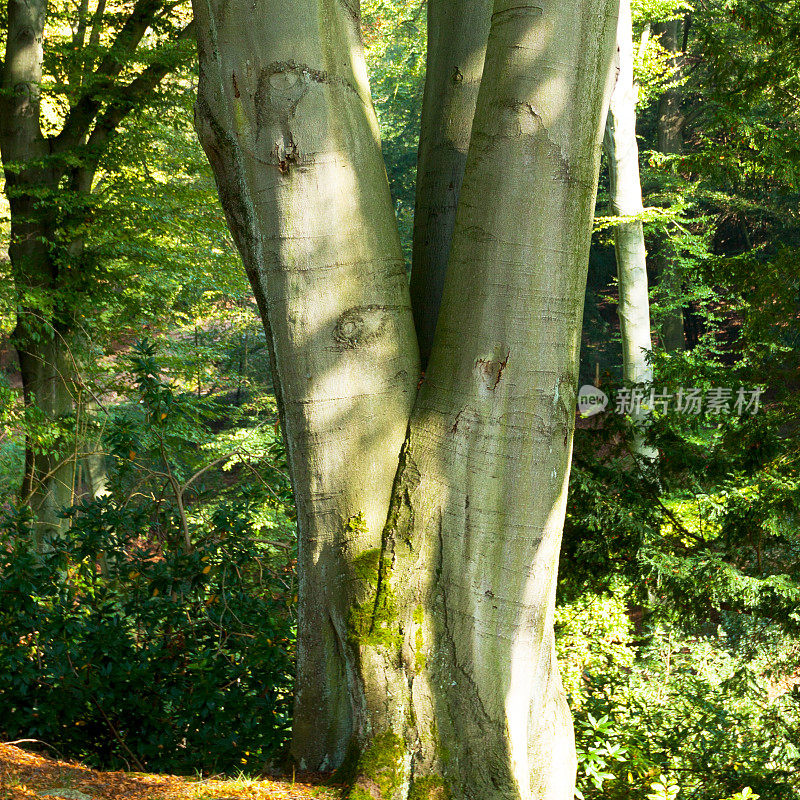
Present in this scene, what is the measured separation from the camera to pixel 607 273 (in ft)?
67.3

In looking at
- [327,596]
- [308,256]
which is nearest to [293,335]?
[308,256]

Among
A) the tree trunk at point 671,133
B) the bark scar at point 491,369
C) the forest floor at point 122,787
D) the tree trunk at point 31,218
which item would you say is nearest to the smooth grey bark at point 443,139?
the bark scar at point 491,369

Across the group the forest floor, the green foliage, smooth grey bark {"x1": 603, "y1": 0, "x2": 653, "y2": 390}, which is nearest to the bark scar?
the forest floor

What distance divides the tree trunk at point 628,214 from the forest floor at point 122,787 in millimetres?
7894

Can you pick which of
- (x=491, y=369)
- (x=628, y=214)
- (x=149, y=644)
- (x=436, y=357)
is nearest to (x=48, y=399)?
(x=149, y=644)

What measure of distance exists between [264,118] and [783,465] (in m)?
3.74

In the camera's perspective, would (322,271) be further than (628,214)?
No

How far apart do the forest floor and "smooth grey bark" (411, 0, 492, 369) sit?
57.6 inches

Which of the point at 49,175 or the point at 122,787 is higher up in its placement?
the point at 49,175

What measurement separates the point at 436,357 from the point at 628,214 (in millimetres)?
7986

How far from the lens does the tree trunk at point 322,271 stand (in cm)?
215

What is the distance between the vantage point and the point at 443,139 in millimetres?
2660

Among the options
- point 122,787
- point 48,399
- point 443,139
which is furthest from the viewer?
point 48,399

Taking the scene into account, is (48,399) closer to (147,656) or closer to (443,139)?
(147,656)
